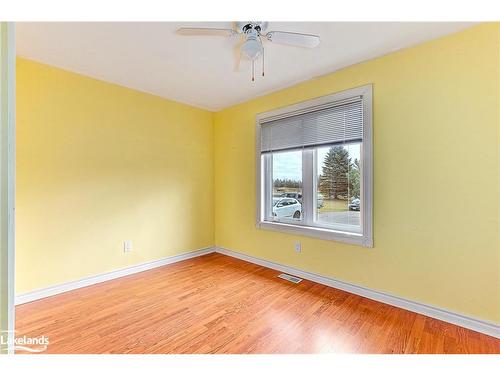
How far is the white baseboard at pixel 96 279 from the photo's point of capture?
2.11 meters

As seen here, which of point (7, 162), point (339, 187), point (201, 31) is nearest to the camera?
point (7, 162)

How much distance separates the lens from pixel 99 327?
1.72 m

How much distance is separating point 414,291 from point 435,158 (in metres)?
1.15

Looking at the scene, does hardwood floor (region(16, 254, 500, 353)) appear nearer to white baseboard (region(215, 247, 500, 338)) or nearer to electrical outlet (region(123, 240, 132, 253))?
white baseboard (region(215, 247, 500, 338))

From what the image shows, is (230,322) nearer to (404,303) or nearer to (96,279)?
(404,303)

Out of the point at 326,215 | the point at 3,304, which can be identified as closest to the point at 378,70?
the point at 326,215

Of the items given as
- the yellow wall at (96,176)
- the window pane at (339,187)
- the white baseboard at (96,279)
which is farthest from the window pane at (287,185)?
the white baseboard at (96,279)

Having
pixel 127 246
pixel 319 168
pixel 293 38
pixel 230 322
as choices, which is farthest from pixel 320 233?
pixel 127 246

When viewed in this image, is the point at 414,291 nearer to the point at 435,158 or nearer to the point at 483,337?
the point at 483,337

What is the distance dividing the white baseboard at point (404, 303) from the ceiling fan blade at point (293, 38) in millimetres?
2252

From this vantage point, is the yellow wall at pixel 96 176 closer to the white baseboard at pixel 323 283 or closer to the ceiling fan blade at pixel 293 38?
the white baseboard at pixel 323 283

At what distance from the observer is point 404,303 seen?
1963mm

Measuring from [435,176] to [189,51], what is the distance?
2377 millimetres
